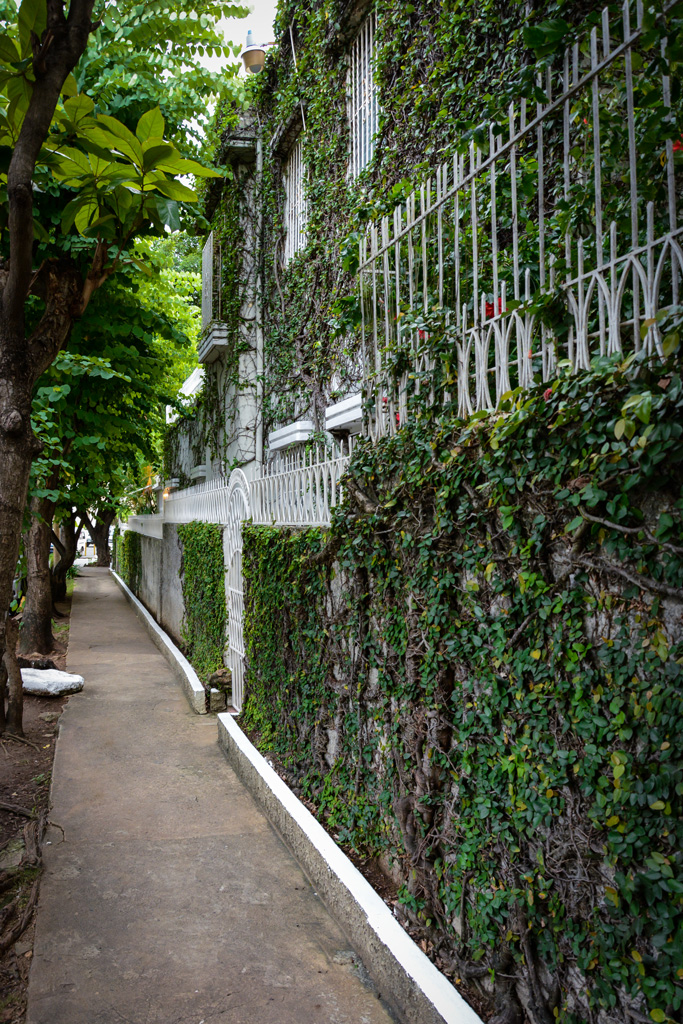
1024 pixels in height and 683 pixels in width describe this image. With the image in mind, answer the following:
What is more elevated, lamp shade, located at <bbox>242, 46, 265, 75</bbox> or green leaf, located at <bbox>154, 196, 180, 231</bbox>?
lamp shade, located at <bbox>242, 46, 265, 75</bbox>

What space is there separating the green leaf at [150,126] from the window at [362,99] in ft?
21.7

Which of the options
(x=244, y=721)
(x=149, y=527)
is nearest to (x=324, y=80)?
(x=244, y=721)

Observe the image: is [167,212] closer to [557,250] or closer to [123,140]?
[123,140]

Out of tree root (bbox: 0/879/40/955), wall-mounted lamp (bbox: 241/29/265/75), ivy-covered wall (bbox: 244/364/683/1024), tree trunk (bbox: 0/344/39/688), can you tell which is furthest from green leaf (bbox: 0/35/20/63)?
wall-mounted lamp (bbox: 241/29/265/75)

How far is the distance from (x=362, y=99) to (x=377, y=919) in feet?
27.8

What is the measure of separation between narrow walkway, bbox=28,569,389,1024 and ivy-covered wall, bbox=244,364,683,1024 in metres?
0.61

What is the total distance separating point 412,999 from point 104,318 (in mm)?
8484

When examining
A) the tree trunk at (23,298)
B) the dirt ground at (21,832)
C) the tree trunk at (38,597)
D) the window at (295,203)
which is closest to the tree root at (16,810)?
the dirt ground at (21,832)

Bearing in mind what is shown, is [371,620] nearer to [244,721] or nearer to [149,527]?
[244,721]

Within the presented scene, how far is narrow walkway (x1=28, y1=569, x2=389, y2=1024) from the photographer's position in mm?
3193

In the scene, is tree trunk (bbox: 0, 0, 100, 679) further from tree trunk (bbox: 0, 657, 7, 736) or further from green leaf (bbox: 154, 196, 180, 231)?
tree trunk (bbox: 0, 657, 7, 736)

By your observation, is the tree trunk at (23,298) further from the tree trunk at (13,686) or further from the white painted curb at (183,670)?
the white painted curb at (183,670)

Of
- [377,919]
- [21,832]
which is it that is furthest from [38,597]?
[377,919]

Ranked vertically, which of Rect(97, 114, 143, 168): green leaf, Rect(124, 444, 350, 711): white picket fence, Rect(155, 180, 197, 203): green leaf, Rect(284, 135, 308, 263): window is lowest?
Rect(124, 444, 350, 711): white picket fence
